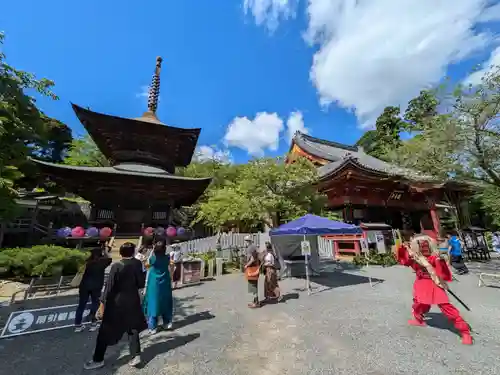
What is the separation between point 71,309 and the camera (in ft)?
16.2

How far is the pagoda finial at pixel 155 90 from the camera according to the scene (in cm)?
2113

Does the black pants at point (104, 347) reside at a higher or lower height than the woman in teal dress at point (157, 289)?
lower

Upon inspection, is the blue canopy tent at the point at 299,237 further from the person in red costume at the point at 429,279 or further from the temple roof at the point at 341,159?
the temple roof at the point at 341,159

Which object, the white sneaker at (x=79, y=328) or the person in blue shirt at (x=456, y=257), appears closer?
the white sneaker at (x=79, y=328)

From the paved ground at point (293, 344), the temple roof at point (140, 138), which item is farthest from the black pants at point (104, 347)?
the temple roof at point (140, 138)

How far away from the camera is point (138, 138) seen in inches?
712

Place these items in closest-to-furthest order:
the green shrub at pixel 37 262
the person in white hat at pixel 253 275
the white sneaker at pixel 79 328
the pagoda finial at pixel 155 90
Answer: the white sneaker at pixel 79 328, the person in white hat at pixel 253 275, the green shrub at pixel 37 262, the pagoda finial at pixel 155 90

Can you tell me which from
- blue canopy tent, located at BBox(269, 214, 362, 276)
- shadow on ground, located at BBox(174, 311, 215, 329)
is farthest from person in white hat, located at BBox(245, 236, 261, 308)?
blue canopy tent, located at BBox(269, 214, 362, 276)

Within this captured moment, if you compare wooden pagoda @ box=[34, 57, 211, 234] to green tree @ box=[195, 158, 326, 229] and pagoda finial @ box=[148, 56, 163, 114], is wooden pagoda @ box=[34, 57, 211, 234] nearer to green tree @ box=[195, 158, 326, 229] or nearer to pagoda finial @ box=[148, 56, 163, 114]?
pagoda finial @ box=[148, 56, 163, 114]

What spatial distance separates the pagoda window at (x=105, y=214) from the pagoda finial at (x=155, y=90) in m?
9.50

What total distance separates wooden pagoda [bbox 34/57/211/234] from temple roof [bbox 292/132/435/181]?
9.61 meters

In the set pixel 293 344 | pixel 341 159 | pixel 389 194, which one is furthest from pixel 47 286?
pixel 389 194

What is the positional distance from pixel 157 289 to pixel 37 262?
7206mm

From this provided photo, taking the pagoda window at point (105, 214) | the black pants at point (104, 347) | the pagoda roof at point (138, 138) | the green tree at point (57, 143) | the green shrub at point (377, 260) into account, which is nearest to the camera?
the black pants at point (104, 347)
